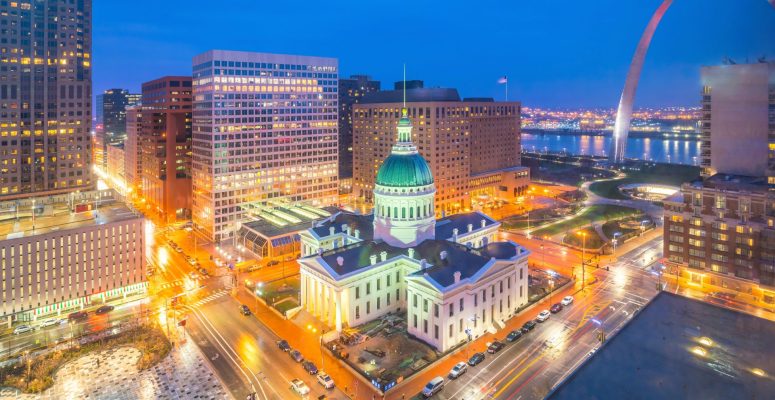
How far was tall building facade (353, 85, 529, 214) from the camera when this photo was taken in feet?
455

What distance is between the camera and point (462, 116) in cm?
14562

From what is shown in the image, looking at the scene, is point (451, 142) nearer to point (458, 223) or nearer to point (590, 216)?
point (590, 216)

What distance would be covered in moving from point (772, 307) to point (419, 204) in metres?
54.5

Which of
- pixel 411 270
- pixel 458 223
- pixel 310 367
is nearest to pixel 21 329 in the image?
pixel 310 367

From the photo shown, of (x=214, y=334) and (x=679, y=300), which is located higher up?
(x=679, y=300)

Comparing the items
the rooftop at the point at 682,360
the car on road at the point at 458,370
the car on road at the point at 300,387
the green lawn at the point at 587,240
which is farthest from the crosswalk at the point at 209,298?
the green lawn at the point at 587,240

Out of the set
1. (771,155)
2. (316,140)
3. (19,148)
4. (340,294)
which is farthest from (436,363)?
(19,148)

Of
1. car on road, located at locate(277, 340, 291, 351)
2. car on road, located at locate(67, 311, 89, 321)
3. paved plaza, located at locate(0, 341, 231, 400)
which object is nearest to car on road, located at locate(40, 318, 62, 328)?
car on road, located at locate(67, 311, 89, 321)

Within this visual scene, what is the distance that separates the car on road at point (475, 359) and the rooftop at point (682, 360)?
81.5ft

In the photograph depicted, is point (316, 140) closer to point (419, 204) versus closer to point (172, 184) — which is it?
point (172, 184)

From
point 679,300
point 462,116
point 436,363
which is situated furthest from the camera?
point 462,116

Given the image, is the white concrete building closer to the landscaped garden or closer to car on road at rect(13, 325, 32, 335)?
car on road at rect(13, 325, 32, 335)

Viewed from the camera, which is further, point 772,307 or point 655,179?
point 655,179

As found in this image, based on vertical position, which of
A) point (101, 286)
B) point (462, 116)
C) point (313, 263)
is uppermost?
point (462, 116)
